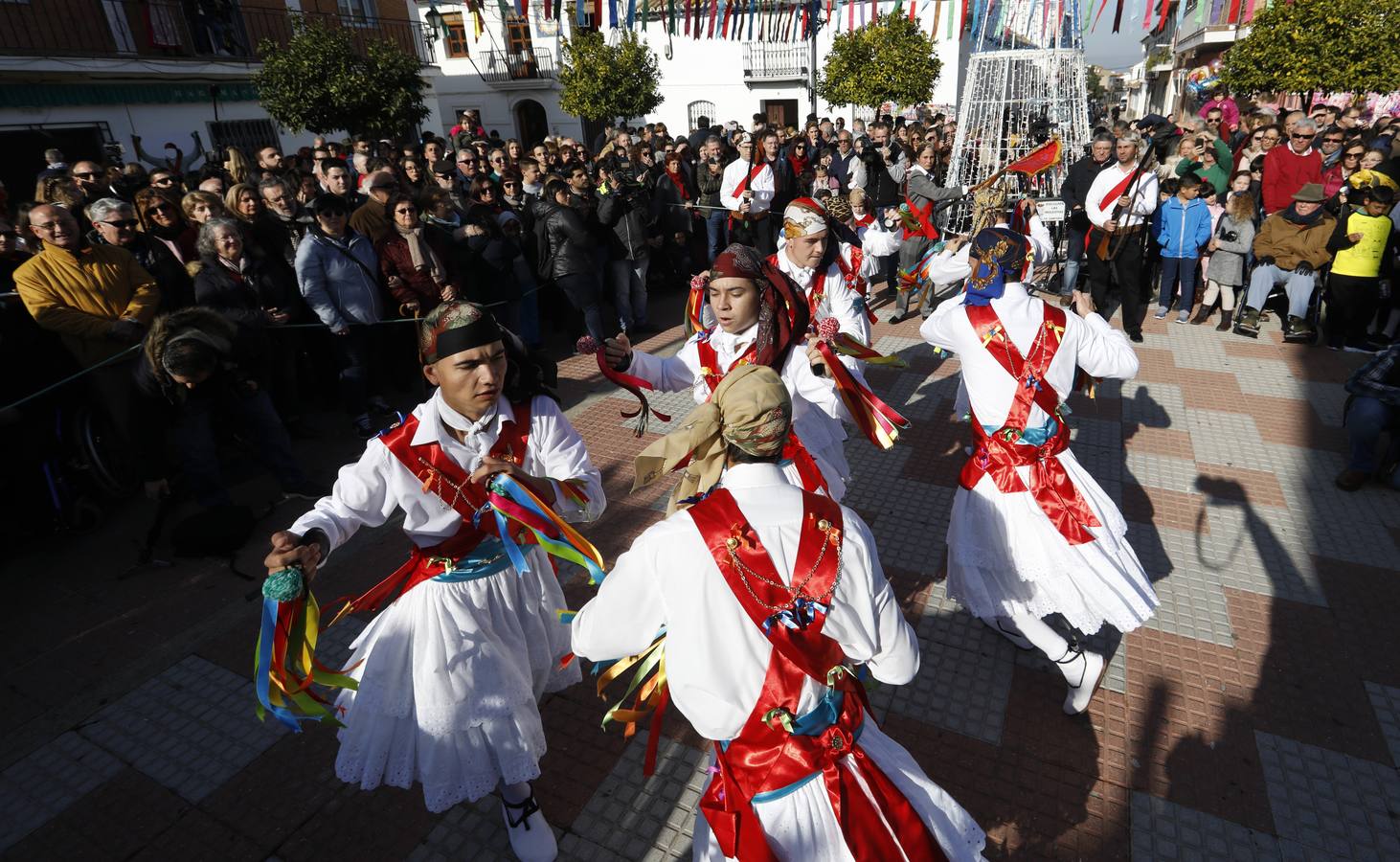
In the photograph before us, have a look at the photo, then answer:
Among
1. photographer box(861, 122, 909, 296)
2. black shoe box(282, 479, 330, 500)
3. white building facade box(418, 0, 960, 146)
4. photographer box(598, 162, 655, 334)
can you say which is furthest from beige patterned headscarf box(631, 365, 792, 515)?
white building facade box(418, 0, 960, 146)

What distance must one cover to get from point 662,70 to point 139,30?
22308 millimetres

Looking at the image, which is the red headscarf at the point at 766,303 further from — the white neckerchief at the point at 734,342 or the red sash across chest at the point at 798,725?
the red sash across chest at the point at 798,725

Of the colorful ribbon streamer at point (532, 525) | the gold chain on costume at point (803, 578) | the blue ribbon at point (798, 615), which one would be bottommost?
the colorful ribbon streamer at point (532, 525)

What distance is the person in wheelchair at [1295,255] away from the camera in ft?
25.9

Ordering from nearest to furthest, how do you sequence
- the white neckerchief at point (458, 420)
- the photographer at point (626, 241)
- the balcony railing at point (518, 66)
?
the white neckerchief at point (458, 420) → the photographer at point (626, 241) → the balcony railing at point (518, 66)

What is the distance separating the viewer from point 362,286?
6188mm

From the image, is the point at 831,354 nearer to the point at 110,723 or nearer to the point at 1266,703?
the point at 1266,703

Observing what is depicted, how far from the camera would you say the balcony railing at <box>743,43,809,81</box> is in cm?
3222

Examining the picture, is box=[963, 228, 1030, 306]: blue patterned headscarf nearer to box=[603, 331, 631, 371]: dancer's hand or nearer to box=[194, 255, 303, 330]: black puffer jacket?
box=[603, 331, 631, 371]: dancer's hand

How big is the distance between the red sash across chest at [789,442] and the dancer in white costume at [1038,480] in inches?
30.9

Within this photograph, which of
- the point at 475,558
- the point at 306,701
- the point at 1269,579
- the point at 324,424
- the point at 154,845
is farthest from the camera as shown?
the point at 324,424

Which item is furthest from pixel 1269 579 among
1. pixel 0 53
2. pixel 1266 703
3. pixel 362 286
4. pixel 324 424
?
pixel 0 53

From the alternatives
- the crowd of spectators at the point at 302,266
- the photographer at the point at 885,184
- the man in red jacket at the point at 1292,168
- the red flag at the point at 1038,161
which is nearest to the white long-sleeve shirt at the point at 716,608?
the crowd of spectators at the point at 302,266

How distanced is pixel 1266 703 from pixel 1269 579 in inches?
45.7
